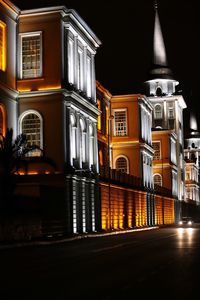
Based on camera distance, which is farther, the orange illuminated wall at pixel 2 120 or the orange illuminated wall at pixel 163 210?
the orange illuminated wall at pixel 163 210

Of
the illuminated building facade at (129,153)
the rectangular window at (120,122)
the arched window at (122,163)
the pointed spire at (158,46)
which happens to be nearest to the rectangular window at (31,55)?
the illuminated building facade at (129,153)

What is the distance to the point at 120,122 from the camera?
246ft

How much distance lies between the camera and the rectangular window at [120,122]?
75000 millimetres

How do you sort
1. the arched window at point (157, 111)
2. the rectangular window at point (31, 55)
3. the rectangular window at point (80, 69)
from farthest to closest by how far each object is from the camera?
the arched window at point (157, 111) → the rectangular window at point (80, 69) → the rectangular window at point (31, 55)

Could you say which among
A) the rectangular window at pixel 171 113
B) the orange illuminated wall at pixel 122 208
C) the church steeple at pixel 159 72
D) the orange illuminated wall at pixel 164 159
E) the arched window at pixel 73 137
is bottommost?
the orange illuminated wall at pixel 122 208

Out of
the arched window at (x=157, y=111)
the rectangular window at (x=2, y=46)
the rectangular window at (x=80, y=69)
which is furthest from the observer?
the arched window at (x=157, y=111)

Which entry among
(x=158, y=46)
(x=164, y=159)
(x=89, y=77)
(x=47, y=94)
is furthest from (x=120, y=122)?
(x=158, y=46)

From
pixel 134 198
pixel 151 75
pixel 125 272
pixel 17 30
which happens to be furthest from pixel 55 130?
pixel 151 75

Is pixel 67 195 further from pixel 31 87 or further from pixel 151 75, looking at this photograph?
pixel 151 75

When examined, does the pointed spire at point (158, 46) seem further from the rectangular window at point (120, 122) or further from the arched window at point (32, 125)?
the arched window at point (32, 125)

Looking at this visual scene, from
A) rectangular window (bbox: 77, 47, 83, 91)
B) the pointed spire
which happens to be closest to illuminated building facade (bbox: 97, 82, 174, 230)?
rectangular window (bbox: 77, 47, 83, 91)

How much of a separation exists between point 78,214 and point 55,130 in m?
6.40

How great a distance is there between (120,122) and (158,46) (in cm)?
3992

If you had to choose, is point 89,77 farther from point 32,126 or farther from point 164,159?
point 164,159
